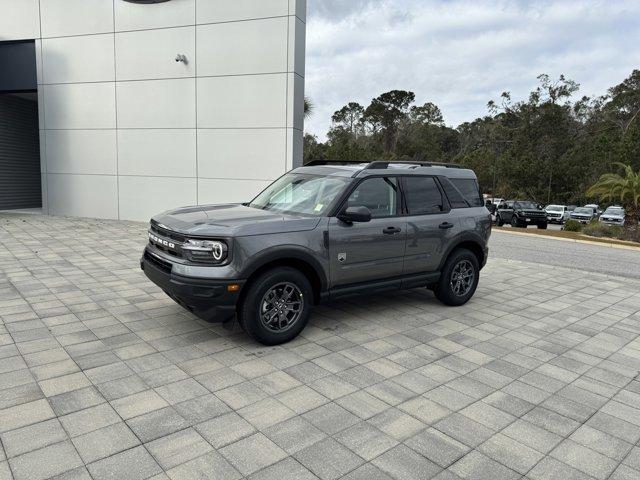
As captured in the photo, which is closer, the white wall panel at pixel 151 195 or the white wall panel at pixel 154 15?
the white wall panel at pixel 154 15

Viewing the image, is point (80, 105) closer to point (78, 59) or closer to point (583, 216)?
point (78, 59)

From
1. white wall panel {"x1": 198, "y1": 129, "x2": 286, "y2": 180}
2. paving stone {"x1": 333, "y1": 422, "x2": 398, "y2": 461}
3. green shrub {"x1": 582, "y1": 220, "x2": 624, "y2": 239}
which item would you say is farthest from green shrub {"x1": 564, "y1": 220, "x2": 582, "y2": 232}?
paving stone {"x1": 333, "y1": 422, "x2": 398, "y2": 461}

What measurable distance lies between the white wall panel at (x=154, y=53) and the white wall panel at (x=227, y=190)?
9.90 ft

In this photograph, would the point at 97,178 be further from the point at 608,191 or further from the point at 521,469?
the point at 608,191

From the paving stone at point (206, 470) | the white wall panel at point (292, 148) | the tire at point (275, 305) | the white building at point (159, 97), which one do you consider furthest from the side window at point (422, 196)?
the white building at point (159, 97)

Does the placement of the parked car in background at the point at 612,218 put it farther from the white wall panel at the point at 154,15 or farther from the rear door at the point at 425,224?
the rear door at the point at 425,224

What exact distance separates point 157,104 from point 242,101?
8.71 feet

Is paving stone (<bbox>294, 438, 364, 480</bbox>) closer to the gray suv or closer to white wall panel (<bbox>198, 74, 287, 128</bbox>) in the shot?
the gray suv

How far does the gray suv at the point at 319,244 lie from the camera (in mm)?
4180

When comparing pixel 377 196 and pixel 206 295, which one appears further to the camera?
pixel 377 196

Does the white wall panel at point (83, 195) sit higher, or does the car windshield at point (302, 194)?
the car windshield at point (302, 194)

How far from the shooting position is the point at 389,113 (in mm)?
59281

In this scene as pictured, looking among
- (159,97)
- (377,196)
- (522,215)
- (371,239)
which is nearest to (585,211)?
(522,215)

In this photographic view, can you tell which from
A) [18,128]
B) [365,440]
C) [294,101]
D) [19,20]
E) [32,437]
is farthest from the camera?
[18,128]
